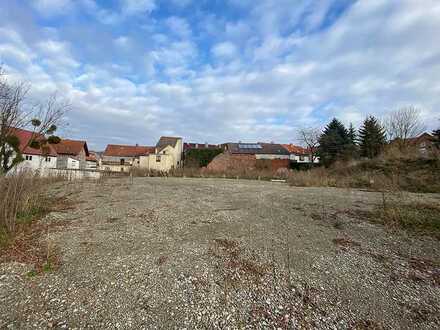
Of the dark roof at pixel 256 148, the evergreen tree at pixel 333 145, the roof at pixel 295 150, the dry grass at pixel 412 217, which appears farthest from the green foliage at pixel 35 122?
the roof at pixel 295 150

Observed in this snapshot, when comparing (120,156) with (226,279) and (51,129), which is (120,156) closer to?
(51,129)

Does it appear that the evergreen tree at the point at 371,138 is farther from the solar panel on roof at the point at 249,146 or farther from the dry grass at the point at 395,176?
the solar panel on roof at the point at 249,146

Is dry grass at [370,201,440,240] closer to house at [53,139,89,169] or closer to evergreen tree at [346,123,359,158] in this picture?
evergreen tree at [346,123,359,158]

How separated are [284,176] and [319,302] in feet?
68.5

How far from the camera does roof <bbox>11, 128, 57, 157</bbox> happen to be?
47.7 feet

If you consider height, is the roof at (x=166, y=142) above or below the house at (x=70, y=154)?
above

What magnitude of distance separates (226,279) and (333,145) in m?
31.2

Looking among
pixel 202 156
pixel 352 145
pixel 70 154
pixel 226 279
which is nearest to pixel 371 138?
pixel 352 145

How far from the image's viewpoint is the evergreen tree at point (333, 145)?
29.6m

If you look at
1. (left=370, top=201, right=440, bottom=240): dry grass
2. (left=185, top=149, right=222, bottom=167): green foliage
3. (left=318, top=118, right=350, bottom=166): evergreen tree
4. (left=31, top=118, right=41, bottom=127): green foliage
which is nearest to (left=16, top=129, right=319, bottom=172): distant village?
(left=185, top=149, right=222, bottom=167): green foliage

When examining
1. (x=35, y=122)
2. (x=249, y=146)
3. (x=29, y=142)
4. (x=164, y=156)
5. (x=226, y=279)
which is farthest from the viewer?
(x=249, y=146)

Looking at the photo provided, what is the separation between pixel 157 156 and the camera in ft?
134

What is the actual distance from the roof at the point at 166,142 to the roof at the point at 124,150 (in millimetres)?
5589

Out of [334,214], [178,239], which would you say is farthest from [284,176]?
[178,239]
